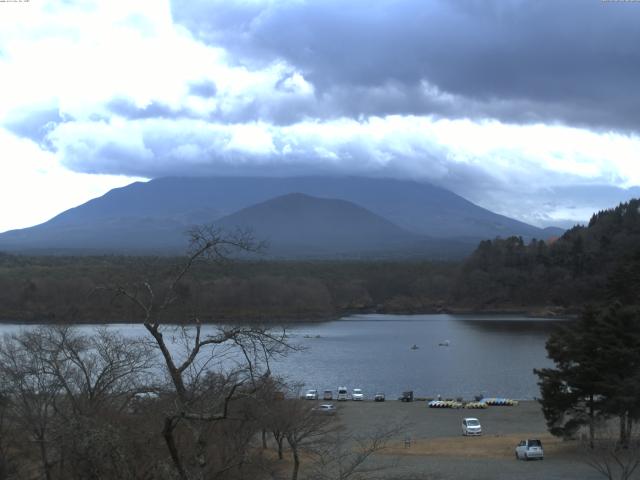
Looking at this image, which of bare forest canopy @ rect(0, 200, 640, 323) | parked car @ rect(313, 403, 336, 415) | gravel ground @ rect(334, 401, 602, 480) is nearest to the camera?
gravel ground @ rect(334, 401, 602, 480)

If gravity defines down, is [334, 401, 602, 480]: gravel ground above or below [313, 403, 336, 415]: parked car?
below

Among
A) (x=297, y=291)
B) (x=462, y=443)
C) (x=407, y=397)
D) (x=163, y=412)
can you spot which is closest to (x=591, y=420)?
(x=462, y=443)

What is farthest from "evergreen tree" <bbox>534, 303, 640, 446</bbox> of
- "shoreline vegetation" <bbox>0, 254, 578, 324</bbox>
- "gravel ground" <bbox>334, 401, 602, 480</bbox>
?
"shoreline vegetation" <bbox>0, 254, 578, 324</bbox>

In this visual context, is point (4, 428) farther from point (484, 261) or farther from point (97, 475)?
point (484, 261)

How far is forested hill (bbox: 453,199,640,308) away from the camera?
104 metres

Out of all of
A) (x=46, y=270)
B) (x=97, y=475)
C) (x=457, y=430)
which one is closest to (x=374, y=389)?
(x=457, y=430)

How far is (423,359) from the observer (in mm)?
57750

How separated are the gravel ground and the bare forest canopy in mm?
46022

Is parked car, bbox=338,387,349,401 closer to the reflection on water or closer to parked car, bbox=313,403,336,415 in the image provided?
the reflection on water

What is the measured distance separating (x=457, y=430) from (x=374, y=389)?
13563mm

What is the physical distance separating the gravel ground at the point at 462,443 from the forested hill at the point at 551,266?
6621 cm

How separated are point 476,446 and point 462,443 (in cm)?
89

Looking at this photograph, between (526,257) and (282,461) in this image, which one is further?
(526,257)

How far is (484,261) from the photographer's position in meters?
116
